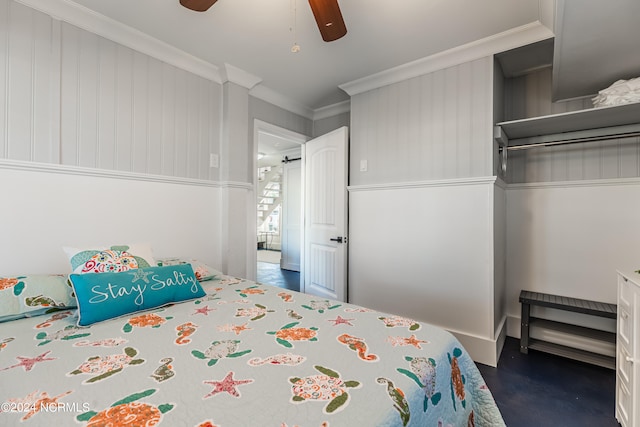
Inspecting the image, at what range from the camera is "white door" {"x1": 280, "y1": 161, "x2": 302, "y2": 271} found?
564cm

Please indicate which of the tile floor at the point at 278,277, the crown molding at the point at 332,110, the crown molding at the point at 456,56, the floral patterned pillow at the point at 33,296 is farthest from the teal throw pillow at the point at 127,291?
the tile floor at the point at 278,277

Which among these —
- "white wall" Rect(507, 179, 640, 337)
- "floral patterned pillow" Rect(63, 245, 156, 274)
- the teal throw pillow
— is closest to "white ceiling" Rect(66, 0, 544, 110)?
"white wall" Rect(507, 179, 640, 337)

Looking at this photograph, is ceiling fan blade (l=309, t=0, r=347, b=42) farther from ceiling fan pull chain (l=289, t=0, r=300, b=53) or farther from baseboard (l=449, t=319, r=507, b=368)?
baseboard (l=449, t=319, r=507, b=368)

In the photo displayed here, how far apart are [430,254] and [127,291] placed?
2117 millimetres

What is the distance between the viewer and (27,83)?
65.3 inches

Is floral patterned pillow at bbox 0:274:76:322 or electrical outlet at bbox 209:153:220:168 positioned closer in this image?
floral patterned pillow at bbox 0:274:76:322

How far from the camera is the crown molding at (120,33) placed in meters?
1.74

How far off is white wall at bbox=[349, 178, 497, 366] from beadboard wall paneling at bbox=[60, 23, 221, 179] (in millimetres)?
1550

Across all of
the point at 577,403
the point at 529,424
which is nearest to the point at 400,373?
the point at 529,424

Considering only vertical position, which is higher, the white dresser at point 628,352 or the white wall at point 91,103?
the white wall at point 91,103

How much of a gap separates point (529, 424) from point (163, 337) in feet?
6.16

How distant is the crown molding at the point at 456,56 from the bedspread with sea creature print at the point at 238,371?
2088 millimetres

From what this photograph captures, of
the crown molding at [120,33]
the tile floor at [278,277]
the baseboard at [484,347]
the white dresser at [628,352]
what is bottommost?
the tile floor at [278,277]

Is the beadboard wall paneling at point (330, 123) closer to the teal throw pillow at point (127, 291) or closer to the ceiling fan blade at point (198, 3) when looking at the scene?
the ceiling fan blade at point (198, 3)
